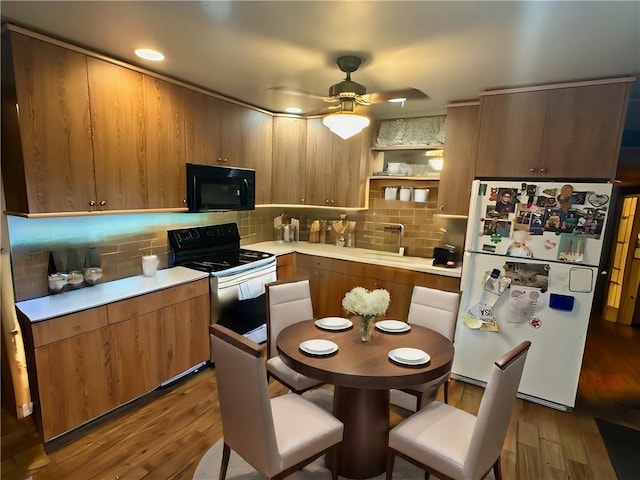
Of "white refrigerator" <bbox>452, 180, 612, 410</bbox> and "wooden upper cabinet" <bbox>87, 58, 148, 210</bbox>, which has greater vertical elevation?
"wooden upper cabinet" <bbox>87, 58, 148, 210</bbox>

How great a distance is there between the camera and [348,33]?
5.71 ft

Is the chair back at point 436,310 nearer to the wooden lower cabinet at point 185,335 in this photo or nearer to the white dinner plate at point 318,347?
the white dinner plate at point 318,347

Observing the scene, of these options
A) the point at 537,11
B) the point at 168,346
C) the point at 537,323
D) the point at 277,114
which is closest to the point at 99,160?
the point at 168,346

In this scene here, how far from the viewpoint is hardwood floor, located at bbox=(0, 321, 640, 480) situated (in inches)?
75.8

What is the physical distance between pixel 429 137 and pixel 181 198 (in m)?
2.43

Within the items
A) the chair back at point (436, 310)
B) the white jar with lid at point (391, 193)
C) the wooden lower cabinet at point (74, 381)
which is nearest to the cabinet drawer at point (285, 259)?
the white jar with lid at point (391, 193)

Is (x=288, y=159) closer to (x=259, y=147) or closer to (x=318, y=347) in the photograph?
(x=259, y=147)

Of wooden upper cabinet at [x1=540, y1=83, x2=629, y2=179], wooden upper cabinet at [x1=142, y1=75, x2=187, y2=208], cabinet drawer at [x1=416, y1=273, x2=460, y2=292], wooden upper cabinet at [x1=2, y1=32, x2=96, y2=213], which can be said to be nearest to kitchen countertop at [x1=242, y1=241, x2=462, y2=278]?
cabinet drawer at [x1=416, y1=273, x2=460, y2=292]

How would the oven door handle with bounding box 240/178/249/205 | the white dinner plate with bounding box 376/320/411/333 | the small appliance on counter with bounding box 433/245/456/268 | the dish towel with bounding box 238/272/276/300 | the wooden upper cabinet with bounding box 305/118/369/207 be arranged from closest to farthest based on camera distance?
1. the white dinner plate with bounding box 376/320/411/333
2. the dish towel with bounding box 238/272/276/300
3. the small appliance on counter with bounding box 433/245/456/268
4. the oven door handle with bounding box 240/178/249/205
5. the wooden upper cabinet with bounding box 305/118/369/207

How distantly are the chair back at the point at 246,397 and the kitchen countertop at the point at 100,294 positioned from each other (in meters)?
1.05

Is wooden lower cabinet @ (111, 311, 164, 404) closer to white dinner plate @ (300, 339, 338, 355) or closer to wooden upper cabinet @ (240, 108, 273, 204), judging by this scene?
white dinner plate @ (300, 339, 338, 355)

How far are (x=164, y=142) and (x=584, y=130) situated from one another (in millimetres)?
3010

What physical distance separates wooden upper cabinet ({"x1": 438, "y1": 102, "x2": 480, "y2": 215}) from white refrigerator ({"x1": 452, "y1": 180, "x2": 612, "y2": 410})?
1.31 ft

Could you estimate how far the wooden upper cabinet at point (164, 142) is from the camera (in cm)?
252
